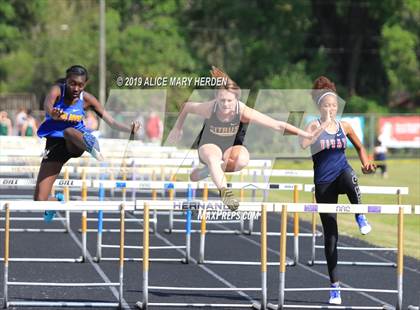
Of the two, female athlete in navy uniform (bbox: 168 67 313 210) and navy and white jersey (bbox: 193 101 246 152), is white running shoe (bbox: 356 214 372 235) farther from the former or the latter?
navy and white jersey (bbox: 193 101 246 152)

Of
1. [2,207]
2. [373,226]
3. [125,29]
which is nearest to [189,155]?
[373,226]

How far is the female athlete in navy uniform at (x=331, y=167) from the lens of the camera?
1060 cm

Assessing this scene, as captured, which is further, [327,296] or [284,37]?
[284,37]

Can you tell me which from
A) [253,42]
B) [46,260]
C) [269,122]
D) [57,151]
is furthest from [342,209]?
[253,42]

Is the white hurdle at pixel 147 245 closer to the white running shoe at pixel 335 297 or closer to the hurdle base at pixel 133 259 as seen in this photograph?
the white running shoe at pixel 335 297

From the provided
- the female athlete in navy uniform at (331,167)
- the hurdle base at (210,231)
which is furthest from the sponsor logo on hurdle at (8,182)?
the hurdle base at (210,231)

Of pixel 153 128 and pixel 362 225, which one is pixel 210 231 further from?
pixel 153 128

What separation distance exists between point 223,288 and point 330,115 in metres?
2.32

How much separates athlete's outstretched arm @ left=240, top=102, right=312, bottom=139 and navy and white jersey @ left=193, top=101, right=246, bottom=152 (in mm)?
65

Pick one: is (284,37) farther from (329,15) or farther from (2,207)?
(2,207)

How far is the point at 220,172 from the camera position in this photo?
10.8 meters

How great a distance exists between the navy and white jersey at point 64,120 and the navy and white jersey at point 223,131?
1272 millimetres

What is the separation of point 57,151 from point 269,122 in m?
2.27

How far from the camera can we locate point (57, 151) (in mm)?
11008
